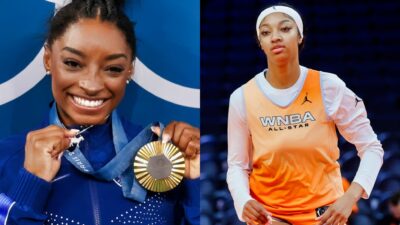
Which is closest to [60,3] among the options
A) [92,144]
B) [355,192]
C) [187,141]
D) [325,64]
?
[92,144]

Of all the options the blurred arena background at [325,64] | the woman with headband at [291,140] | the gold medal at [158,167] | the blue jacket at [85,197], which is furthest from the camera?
the blurred arena background at [325,64]

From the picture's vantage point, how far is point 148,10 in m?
1.97

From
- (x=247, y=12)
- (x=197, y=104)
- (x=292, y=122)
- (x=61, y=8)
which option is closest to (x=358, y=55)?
(x=247, y=12)

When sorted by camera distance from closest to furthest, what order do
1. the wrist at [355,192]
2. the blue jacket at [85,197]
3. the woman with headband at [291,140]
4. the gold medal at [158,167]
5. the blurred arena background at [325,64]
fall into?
the blue jacket at [85,197] → the gold medal at [158,167] → the wrist at [355,192] → the woman with headband at [291,140] → the blurred arena background at [325,64]

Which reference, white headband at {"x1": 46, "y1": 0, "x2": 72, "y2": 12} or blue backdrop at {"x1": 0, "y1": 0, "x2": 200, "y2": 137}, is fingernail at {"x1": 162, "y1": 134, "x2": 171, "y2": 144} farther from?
white headband at {"x1": 46, "y1": 0, "x2": 72, "y2": 12}

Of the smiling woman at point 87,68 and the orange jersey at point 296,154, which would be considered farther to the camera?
the orange jersey at point 296,154


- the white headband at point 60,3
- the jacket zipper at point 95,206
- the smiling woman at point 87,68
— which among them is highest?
the white headband at point 60,3

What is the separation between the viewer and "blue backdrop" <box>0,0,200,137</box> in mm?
1919

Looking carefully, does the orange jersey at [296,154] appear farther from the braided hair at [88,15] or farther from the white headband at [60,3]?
the white headband at [60,3]

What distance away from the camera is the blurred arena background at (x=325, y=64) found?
3781 mm

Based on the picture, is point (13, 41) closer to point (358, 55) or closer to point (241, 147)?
point (241, 147)

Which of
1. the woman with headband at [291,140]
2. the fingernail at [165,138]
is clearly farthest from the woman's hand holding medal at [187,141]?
the woman with headband at [291,140]

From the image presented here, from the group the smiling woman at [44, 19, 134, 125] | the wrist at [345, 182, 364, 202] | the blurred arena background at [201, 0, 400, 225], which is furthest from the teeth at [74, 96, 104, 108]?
the blurred arena background at [201, 0, 400, 225]

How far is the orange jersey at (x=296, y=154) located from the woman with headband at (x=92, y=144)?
36.5 inches
